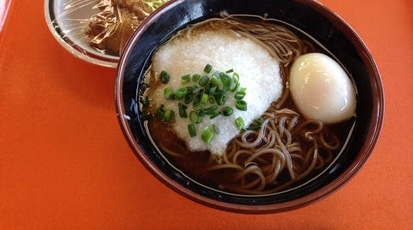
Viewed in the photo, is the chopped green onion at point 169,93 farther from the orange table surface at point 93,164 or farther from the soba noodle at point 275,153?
the orange table surface at point 93,164

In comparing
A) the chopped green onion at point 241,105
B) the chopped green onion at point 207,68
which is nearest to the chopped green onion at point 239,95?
the chopped green onion at point 241,105

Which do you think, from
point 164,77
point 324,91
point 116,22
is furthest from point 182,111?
point 116,22

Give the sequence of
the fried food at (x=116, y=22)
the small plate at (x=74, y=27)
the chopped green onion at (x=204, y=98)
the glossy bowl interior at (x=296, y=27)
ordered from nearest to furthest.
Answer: the glossy bowl interior at (x=296, y=27), the chopped green onion at (x=204, y=98), the small plate at (x=74, y=27), the fried food at (x=116, y=22)

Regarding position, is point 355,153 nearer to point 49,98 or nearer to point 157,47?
point 157,47

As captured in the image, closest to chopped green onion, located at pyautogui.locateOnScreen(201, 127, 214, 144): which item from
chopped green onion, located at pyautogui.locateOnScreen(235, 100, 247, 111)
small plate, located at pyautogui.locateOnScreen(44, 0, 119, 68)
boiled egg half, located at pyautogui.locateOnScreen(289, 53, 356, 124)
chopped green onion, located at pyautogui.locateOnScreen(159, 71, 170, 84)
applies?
chopped green onion, located at pyautogui.locateOnScreen(235, 100, 247, 111)

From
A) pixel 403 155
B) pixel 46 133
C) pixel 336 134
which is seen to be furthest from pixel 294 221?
pixel 46 133

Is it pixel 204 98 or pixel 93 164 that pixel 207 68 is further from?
pixel 93 164

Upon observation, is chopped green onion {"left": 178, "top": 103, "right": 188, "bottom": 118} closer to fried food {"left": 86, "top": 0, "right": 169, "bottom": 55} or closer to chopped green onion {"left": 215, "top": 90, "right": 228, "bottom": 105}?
chopped green onion {"left": 215, "top": 90, "right": 228, "bottom": 105}
